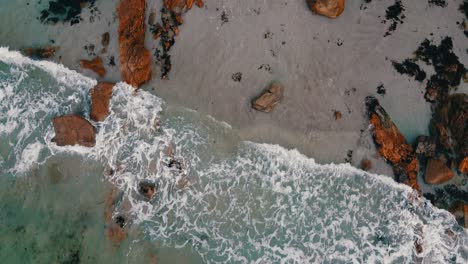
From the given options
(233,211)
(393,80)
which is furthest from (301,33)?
(233,211)

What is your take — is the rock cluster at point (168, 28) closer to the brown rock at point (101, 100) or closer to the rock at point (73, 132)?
the brown rock at point (101, 100)

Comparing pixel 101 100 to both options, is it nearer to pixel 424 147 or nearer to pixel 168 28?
pixel 168 28

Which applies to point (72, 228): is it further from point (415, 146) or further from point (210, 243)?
point (415, 146)

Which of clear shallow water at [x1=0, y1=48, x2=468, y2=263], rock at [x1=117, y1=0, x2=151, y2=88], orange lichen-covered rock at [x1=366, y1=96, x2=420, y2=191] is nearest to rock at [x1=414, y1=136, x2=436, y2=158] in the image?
orange lichen-covered rock at [x1=366, y1=96, x2=420, y2=191]

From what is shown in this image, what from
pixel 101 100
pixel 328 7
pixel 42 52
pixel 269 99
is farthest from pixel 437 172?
pixel 42 52

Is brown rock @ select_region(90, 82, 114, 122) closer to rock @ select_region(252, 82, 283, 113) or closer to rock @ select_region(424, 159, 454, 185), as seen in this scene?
rock @ select_region(252, 82, 283, 113)
